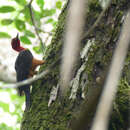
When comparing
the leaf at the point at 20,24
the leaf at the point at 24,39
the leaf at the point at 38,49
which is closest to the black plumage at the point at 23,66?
the leaf at the point at 38,49

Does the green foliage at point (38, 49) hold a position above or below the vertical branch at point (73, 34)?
above

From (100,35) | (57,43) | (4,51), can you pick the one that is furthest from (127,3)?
(4,51)

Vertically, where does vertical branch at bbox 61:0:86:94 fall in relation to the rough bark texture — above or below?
below

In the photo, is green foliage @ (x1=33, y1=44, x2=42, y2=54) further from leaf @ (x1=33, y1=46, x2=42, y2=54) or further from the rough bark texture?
the rough bark texture

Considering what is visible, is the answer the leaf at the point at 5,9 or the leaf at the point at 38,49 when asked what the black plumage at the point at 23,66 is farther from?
the leaf at the point at 5,9

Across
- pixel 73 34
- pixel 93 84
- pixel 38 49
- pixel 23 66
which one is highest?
pixel 38 49

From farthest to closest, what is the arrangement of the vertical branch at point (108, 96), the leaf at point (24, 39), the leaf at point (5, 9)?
the leaf at point (24, 39), the leaf at point (5, 9), the vertical branch at point (108, 96)

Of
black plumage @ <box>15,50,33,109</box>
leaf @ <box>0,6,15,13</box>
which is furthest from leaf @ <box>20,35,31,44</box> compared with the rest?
leaf @ <box>0,6,15,13</box>

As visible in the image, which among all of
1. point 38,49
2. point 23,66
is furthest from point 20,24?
point 38,49

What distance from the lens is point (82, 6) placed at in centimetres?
50

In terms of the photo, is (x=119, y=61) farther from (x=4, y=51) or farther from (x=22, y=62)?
(x=4, y=51)

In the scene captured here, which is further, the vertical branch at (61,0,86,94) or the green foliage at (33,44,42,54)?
the green foliage at (33,44,42,54)

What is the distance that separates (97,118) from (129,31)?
220 millimetres

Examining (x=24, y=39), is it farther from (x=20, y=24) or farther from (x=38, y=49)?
(x=38, y=49)
